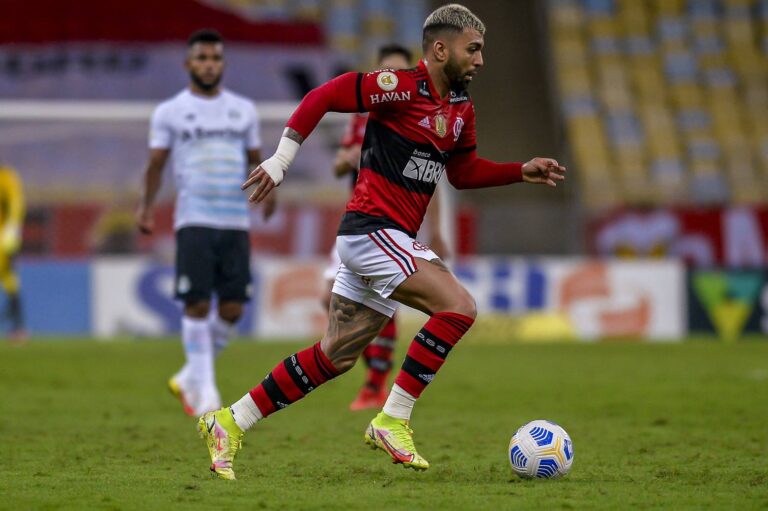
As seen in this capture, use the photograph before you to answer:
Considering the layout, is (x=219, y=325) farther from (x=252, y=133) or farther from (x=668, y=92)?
(x=668, y=92)

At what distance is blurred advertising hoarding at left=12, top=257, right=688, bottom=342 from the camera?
53.8 feet

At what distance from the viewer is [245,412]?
576 cm

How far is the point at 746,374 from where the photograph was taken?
39.2 ft

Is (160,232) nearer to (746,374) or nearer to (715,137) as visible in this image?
(746,374)

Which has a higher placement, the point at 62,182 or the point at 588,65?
the point at 588,65

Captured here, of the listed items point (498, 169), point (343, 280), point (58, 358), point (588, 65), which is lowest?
point (58, 358)

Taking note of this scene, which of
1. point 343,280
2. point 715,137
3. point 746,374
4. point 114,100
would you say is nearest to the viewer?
point 343,280

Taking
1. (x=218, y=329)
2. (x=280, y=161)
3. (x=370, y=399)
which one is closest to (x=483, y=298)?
(x=370, y=399)

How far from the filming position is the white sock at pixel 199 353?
333 inches

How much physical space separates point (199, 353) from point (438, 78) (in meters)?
3.32

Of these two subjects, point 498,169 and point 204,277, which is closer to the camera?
point 498,169

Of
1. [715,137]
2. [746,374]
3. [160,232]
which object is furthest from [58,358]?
[715,137]

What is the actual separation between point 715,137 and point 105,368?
14.9 metres

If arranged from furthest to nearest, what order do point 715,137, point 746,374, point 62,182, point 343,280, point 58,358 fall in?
point 715,137 < point 62,182 < point 58,358 < point 746,374 < point 343,280
